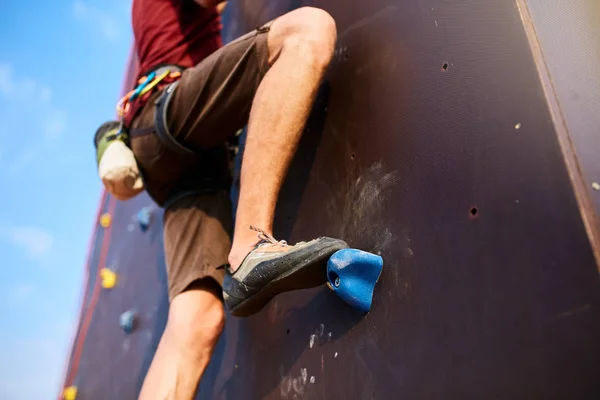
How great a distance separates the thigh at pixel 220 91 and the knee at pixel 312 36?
7cm

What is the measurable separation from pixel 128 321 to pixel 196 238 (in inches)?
30.5

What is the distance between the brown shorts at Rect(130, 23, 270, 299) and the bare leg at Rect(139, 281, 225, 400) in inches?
1.5

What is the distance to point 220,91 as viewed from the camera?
1.05 metres

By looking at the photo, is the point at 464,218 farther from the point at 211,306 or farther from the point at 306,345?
the point at 211,306

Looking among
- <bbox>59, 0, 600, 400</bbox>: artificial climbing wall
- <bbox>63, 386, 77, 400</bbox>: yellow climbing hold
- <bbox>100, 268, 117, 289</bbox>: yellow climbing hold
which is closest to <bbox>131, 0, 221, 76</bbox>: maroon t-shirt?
<bbox>59, 0, 600, 400</bbox>: artificial climbing wall

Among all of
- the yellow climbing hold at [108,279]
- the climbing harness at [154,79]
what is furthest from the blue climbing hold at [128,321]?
the climbing harness at [154,79]

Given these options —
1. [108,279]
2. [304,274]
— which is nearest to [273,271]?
[304,274]

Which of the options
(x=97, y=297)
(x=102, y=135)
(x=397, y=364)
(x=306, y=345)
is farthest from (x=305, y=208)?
(x=97, y=297)

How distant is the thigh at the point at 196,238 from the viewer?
1127 millimetres

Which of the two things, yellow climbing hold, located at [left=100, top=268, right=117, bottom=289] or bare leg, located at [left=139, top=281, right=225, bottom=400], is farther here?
yellow climbing hold, located at [left=100, top=268, right=117, bottom=289]

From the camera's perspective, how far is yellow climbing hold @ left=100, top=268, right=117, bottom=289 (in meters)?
2.16

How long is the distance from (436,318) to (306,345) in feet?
1.04

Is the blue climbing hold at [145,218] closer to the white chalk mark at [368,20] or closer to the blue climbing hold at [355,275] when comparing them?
the white chalk mark at [368,20]

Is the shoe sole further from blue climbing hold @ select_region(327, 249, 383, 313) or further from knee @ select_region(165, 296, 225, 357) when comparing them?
knee @ select_region(165, 296, 225, 357)
